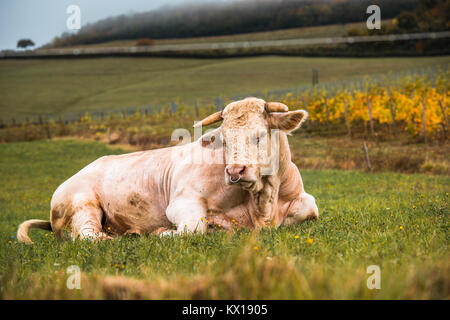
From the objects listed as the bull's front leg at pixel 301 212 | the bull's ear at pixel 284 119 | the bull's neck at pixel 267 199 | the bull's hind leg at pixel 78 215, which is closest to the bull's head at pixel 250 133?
the bull's ear at pixel 284 119

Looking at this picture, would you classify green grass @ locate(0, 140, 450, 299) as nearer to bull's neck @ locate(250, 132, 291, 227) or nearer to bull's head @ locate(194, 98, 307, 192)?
bull's neck @ locate(250, 132, 291, 227)

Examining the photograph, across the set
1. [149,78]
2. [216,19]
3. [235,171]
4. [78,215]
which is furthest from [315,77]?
[235,171]

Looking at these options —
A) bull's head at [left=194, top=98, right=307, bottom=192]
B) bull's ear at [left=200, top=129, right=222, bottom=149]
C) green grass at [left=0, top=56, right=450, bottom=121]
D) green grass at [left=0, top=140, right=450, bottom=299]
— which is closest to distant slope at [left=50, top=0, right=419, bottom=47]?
bull's ear at [left=200, top=129, right=222, bottom=149]

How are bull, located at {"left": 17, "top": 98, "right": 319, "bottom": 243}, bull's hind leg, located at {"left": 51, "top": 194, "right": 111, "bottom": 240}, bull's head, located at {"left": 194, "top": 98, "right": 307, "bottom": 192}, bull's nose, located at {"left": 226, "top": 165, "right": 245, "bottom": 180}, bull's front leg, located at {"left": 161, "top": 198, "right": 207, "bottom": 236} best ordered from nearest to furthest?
bull's nose, located at {"left": 226, "top": 165, "right": 245, "bottom": 180}, bull's head, located at {"left": 194, "top": 98, "right": 307, "bottom": 192}, bull, located at {"left": 17, "top": 98, "right": 319, "bottom": 243}, bull's front leg, located at {"left": 161, "top": 198, "right": 207, "bottom": 236}, bull's hind leg, located at {"left": 51, "top": 194, "right": 111, "bottom": 240}

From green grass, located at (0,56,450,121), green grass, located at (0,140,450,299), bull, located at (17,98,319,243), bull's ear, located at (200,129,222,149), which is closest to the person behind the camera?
green grass, located at (0,140,450,299)

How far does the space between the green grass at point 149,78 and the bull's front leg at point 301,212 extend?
6130 centimetres

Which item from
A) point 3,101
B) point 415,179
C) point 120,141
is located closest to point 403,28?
point 120,141

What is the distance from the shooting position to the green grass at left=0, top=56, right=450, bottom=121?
253 ft

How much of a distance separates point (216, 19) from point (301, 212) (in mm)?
29592

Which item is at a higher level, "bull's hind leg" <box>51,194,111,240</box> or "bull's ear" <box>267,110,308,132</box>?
"bull's ear" <box>267,110,308,132</box>

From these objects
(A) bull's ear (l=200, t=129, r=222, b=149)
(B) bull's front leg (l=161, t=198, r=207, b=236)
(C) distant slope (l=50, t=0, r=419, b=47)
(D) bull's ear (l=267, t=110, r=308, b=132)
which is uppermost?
(C) distant slope (l=50, t=0, r=419, b=47)

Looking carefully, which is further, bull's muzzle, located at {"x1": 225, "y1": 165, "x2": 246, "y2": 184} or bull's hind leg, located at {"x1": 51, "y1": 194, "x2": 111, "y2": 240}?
bull's hind leg, located at {"x1": 51, "y1": 194, "x2": 111, "y2": 240}

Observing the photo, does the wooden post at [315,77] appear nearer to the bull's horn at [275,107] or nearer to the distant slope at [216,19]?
the distant slope at [216,19]
